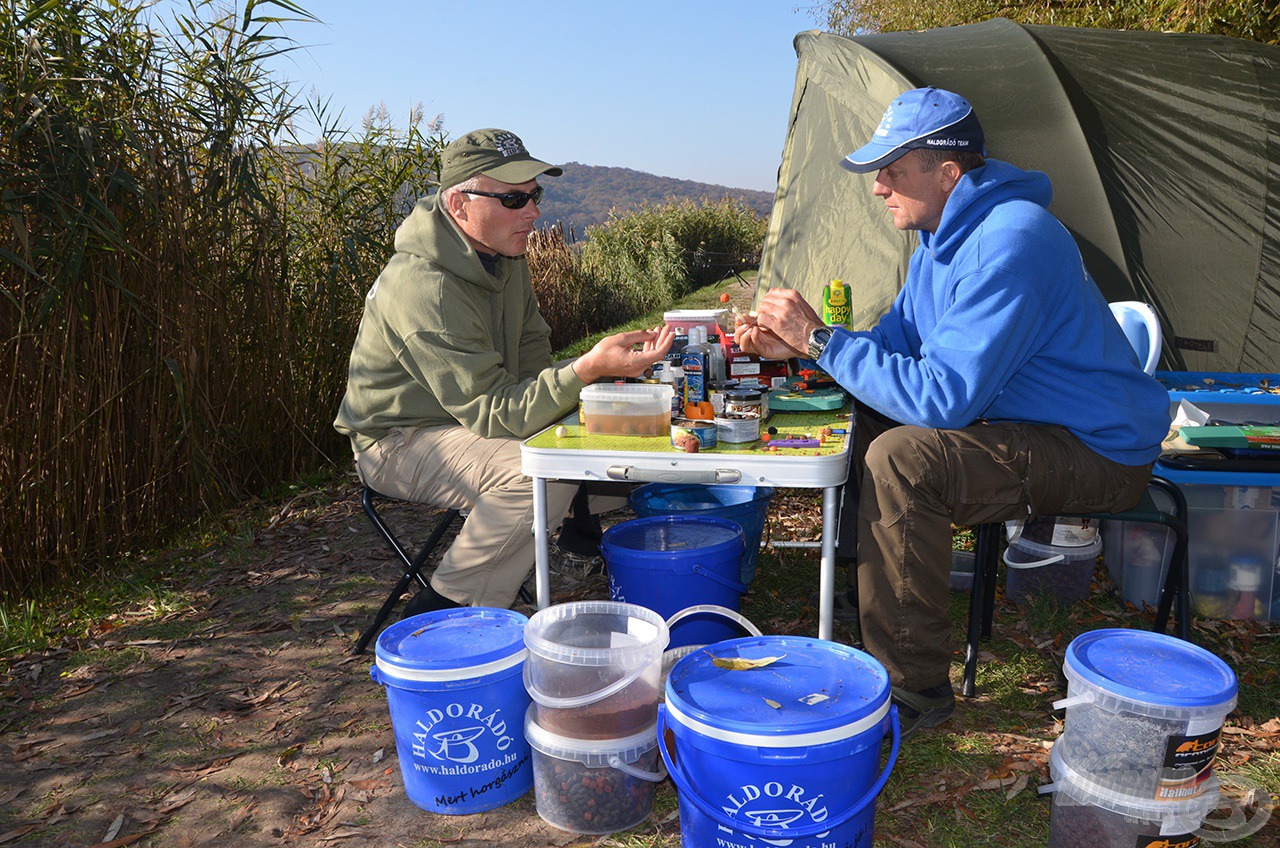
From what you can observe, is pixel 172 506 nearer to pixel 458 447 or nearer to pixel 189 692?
pixel 189 692

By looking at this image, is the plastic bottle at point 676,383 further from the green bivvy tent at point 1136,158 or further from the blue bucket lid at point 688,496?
the green bivvy tent at point 1136,158

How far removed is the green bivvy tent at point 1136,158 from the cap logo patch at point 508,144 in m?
2.26

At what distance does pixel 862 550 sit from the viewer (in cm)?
249

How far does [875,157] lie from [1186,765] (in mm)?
1650

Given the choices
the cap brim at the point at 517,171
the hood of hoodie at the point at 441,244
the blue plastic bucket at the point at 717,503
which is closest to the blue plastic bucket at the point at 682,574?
the blue plastic bucket at the point at 717,503

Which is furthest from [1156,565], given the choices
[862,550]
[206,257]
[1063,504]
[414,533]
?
[206,257]

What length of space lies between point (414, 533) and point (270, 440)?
1208mm

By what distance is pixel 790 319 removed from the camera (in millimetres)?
2570

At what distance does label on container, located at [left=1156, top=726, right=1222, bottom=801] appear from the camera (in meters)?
1.90

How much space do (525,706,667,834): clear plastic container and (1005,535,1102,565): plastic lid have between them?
1.77 metres

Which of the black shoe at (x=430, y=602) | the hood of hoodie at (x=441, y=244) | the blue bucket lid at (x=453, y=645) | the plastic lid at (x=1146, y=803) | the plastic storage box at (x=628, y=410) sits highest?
the hood of hoodie at (x=441, y=244)

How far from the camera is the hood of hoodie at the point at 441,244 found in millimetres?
2967

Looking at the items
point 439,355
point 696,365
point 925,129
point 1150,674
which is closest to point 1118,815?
point 1150,674

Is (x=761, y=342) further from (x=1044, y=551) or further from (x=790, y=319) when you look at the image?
(x=1044, y=551)
